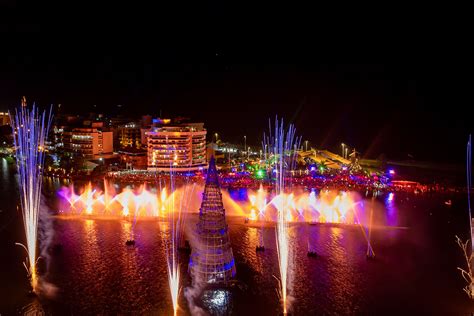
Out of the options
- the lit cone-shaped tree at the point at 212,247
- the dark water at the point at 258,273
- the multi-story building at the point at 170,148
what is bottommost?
the dark water at the point at 258,273

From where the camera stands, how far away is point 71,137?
5500 cm

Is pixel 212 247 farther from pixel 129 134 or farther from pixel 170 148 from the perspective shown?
pixel 129 134

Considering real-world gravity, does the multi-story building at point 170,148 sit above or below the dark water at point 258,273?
above

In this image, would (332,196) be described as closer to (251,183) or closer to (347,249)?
(251,183)

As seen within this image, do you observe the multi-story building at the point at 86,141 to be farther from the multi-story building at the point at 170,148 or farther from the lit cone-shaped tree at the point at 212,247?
the lit cone-shaped tree at the point at 212,247

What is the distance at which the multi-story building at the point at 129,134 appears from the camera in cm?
6200

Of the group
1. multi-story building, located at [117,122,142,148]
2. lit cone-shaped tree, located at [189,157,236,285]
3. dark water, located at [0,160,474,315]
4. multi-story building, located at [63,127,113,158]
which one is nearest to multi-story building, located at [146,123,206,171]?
multi-story building, located at [63,127,113,158]

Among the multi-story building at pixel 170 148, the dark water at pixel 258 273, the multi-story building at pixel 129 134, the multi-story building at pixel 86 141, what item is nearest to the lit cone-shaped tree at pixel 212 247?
the dark water at pixel 258 273

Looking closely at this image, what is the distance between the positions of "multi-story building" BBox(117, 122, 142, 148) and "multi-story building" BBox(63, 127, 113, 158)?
622 centimetres

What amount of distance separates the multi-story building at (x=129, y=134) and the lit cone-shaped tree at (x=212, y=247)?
153 ft

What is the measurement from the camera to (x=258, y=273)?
18188 mm

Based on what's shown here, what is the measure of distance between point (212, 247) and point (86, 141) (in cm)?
4140

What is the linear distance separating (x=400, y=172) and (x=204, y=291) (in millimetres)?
38805

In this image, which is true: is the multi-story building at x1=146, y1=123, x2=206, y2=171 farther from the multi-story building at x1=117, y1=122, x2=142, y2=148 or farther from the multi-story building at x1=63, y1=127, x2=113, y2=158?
the multi-story building at x1=117, y1=122, x2=142, y2=148
